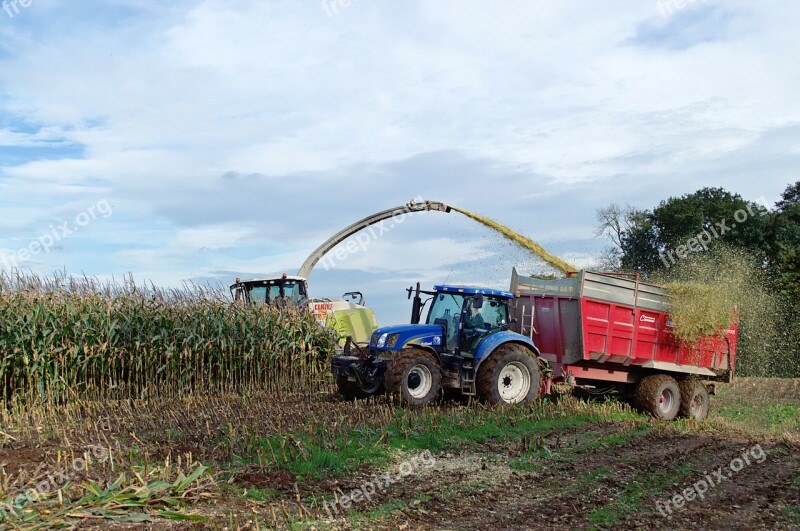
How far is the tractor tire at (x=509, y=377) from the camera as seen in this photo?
39.8ft

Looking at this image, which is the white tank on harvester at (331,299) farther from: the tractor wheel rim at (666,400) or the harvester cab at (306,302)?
the tractor wheel rim at (666,400)

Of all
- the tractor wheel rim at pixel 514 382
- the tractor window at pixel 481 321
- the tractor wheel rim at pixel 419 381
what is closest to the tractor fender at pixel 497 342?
the tractor window at pixel 481 321

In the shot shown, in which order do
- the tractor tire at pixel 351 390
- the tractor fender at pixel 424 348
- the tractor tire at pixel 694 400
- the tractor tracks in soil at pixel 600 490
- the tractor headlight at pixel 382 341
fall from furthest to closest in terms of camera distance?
the tractor tire at pixel 694 400 < the tractor tire at pixel 351 390 < the tractor headlight at pixel 382 341 < the tractor fender at pixel 424 348 < the tractor tracks in soil at pixel 600 490

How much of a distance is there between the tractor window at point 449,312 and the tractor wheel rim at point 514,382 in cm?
100

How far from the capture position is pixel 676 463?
9.32m

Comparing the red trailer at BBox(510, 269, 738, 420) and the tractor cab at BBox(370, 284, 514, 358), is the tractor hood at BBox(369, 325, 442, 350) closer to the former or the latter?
the tractor cab at BBox(370, 284, 514, 358)

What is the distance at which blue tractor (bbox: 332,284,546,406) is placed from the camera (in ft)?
39.1

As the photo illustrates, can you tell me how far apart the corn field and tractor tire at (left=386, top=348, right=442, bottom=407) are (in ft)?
17.2

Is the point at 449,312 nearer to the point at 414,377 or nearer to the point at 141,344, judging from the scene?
the point at 414,377

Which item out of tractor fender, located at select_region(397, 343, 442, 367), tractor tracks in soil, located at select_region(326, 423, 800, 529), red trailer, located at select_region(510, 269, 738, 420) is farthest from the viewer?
red trailer, located at select_region(510, 269, 738, 420)

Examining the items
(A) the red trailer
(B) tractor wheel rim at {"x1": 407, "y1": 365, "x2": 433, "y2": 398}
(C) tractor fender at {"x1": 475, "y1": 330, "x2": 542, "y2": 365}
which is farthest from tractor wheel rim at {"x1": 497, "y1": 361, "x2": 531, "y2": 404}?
(B) tractor wheel rim at {"x1": 407, "y1": 365, "x2": 433, "y2": 398}

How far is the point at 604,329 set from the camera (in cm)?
1309

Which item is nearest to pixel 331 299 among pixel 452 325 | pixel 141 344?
pixel 141 344

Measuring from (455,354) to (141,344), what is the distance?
21.9ft
